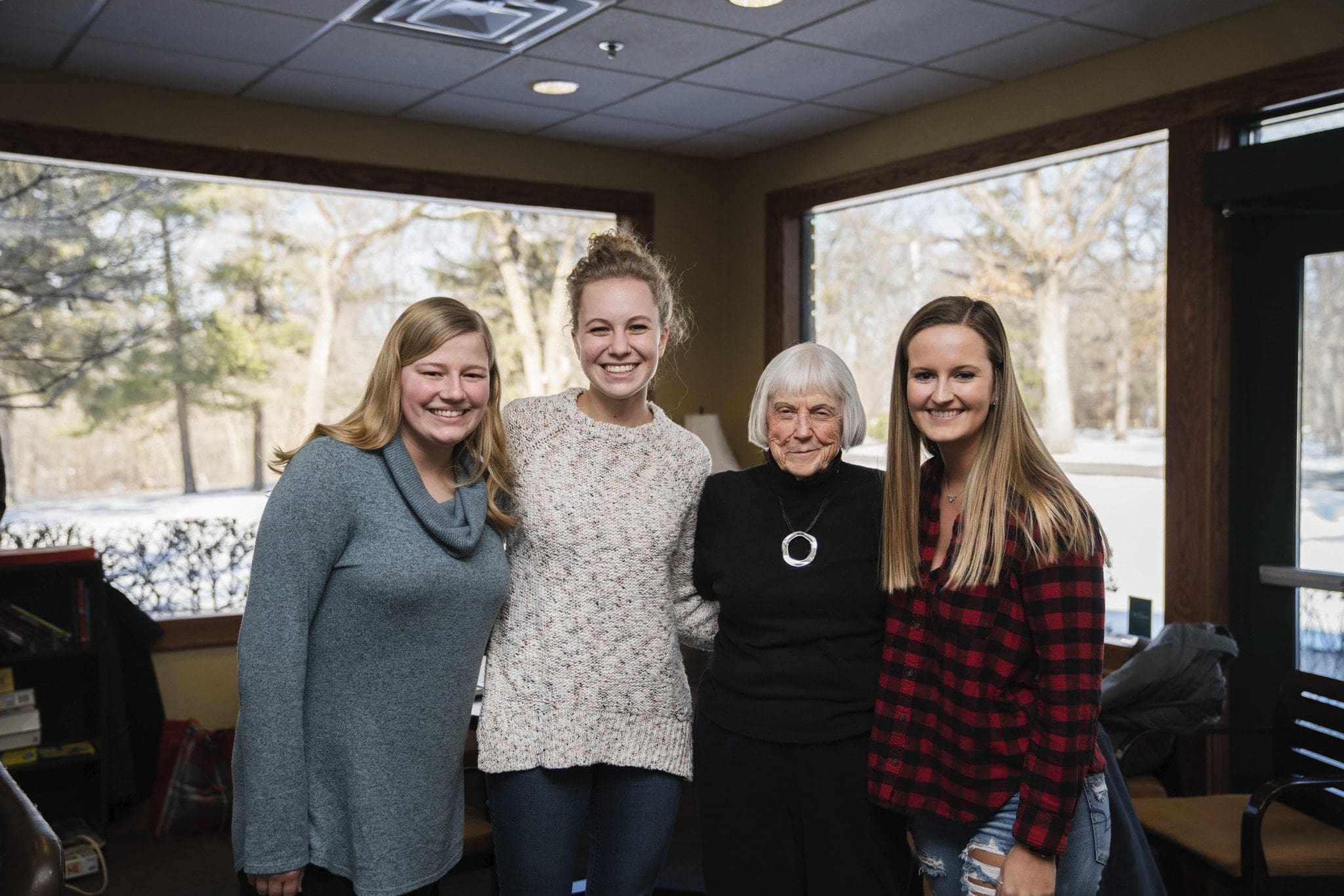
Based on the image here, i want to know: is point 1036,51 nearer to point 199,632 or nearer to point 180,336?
point 180,336

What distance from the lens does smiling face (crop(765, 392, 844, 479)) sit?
1.90 metres

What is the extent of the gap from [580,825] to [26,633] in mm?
2710

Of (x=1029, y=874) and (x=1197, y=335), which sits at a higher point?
(x=1197, y=335)

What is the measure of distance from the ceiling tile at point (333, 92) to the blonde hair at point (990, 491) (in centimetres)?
308

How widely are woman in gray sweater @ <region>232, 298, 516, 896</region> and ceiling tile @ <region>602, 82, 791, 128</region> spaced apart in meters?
2.82

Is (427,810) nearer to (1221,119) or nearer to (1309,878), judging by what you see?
(1309,878)

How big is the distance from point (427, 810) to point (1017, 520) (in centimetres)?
102

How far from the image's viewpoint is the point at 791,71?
4.04 m

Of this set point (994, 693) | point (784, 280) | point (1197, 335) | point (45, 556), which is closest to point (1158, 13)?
point (1197, 335)

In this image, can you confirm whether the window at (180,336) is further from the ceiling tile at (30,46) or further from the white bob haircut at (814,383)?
the white bob haircut at (814,383)

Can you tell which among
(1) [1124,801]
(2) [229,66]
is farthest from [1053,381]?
(2) [229,66]

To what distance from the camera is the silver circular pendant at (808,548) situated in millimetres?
1854

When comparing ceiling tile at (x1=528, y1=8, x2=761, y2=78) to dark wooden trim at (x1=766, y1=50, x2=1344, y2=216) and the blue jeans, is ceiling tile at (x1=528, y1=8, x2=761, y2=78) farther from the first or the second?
the blue jeans

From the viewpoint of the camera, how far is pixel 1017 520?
1646 mm
